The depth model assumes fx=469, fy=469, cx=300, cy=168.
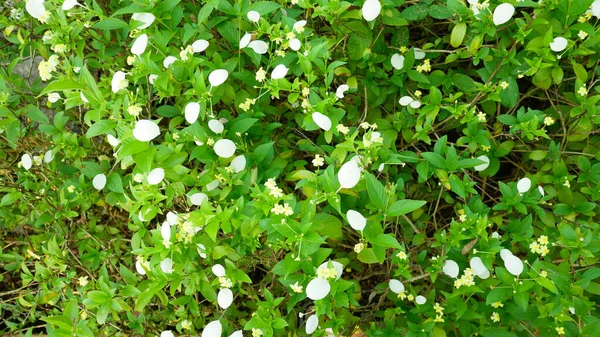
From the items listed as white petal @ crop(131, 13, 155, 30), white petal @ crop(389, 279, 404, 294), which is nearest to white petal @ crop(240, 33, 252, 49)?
white petal @ crop(131, 13, 155, 30)

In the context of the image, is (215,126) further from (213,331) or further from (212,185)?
(213,331)

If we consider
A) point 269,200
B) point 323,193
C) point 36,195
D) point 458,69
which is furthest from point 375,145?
point 36,195

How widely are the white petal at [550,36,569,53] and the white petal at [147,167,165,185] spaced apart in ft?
3.17

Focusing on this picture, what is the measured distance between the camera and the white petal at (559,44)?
112 centimetres

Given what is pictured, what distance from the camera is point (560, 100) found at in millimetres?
1381

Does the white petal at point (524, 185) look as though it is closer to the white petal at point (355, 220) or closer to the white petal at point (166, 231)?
the white petal at point (355, 220)

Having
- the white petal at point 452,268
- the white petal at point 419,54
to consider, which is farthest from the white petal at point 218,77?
the white petal at point 452,268

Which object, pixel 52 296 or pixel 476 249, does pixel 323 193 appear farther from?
pixel 52 296

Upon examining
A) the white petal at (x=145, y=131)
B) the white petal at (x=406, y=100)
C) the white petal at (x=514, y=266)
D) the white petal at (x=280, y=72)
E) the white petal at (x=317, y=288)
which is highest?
the white petal at (x=280, y=72)

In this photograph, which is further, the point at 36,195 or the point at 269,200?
the point at 36,195

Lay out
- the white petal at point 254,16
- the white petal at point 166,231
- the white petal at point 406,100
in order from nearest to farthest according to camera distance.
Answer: the white petal at point 166,231 < the white petal at point 254,16 < the white petal at point 406,100

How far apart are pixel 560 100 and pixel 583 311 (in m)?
0.64

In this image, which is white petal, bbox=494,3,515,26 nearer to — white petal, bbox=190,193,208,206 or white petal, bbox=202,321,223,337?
white petal, bbox=190,193,208,206

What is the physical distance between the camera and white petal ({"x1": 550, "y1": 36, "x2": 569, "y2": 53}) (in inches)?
44.0
